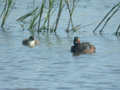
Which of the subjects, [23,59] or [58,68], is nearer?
[58,68]

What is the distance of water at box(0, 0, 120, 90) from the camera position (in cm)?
1150

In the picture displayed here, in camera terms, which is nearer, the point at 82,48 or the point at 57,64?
the point at 57,64

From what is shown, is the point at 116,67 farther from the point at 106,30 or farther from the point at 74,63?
the point at 106,30

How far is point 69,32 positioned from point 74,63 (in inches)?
271

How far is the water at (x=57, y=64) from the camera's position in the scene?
11.5 meters

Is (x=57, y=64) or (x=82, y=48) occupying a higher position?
(x=82, y=48)

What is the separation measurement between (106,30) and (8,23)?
4267mm

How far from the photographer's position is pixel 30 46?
17750mm

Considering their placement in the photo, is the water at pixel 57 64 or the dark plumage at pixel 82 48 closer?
the water at pixel 57 64

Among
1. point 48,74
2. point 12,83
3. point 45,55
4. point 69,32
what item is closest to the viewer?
point 12,83

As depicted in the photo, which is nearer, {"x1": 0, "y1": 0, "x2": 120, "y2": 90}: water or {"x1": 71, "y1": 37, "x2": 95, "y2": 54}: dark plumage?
{"x1": 0, "y1": 0, "x2": 120, "y2": 90}: water

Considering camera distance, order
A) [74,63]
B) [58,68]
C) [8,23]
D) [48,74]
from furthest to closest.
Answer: [8,23]
[74,63]
[58,68]
[48,74]

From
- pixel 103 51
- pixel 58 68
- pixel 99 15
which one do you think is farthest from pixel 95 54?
pixel 99 15

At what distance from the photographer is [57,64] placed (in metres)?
14.2
